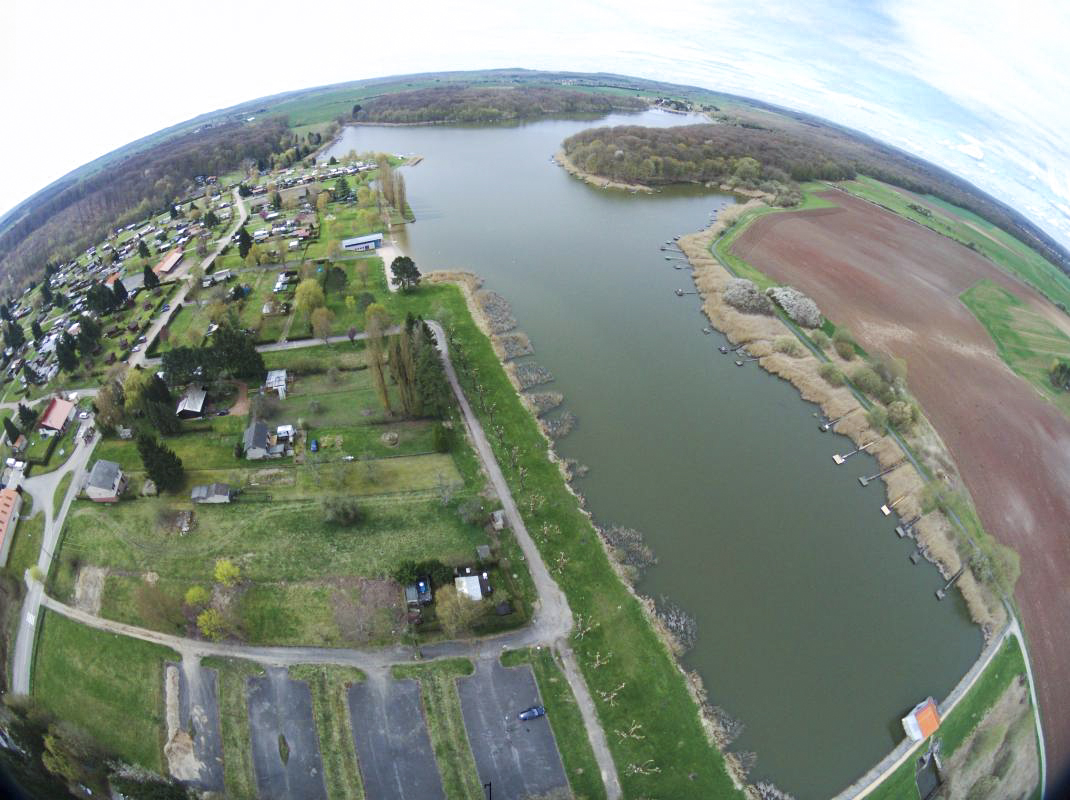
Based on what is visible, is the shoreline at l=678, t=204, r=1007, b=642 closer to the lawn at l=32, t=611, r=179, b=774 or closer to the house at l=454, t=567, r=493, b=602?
the house at l=454, t=567, r=493, b=602

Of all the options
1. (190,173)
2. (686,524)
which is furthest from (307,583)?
(190,173)

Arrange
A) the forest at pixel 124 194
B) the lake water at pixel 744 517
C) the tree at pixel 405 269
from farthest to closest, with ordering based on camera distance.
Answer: the forest at pixel 124 194
the tree at pixel 405 269
the lake water at pixel 744 517

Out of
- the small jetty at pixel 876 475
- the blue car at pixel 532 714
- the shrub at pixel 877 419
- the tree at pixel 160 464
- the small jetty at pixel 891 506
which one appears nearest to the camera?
the blue car at pixel 532 714

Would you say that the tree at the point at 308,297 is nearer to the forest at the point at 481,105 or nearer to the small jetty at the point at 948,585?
the small jetty at the point at 948,585

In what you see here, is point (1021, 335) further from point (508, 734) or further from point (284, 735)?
point (284, 735)

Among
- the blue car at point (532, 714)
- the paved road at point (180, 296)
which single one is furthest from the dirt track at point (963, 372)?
the paved road at point (180, 296)

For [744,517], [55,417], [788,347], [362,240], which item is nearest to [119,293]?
[55,417]
